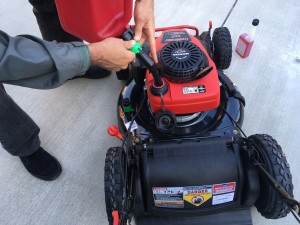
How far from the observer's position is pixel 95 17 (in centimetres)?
89

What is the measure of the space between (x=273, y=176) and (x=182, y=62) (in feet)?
1.37

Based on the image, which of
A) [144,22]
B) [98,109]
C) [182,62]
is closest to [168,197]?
[182,62]

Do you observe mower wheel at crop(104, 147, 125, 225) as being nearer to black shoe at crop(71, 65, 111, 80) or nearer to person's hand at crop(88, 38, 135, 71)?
person's hand at crop(88, 38, 135, 71)

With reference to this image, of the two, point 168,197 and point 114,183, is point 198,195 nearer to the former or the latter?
point 168,197

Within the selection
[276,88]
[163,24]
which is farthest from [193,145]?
[163,24]

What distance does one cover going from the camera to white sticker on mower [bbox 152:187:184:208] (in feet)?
3.09

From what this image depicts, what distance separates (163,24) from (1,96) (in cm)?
100

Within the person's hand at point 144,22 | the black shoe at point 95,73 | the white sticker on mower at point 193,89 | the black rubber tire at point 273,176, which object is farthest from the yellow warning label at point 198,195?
the black shoe at point 95,73

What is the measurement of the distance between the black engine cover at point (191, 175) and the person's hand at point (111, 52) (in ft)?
0.87

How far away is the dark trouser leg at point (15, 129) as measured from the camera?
104 cm

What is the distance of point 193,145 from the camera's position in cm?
96

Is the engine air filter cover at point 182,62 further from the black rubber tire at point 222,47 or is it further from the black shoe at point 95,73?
the black shoe at point 95,73

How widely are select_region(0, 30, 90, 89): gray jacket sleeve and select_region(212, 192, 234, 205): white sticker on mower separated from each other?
526 mm

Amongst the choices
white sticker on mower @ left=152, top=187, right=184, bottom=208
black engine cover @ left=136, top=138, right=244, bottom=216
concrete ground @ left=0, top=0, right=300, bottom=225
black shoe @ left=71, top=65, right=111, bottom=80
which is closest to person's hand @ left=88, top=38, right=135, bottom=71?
black engine cover @ left=136, top=138, right=244, bottom=216
